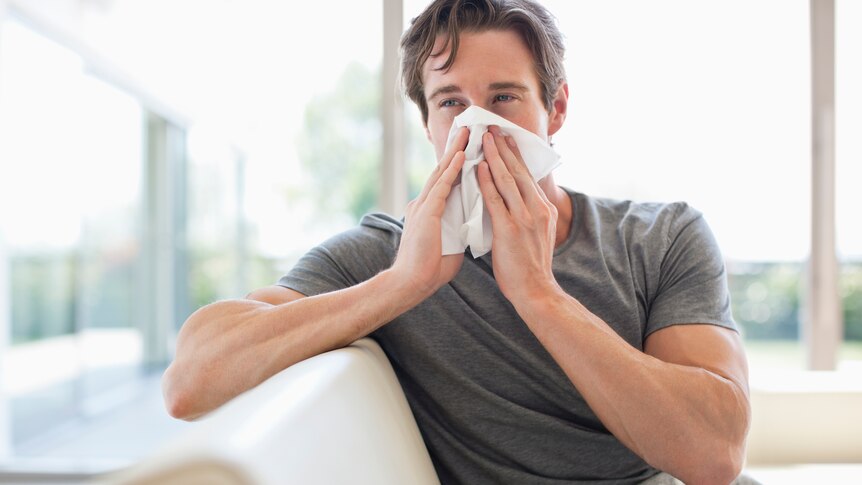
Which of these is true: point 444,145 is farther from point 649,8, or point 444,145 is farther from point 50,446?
point 50,446

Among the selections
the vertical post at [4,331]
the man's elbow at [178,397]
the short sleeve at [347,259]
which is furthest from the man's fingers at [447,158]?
the vertical post at [4,331]

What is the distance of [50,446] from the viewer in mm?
3164

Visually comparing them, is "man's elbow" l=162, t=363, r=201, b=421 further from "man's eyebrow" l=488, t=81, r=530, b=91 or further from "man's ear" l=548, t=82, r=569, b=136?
"man's ear" l=548, t=82, r=569, b=136

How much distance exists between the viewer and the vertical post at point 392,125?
2730 millimetres

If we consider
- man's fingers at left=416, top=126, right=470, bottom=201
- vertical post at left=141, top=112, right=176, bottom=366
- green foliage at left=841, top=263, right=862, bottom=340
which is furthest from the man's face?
vertical post at left=141, top=112, right=176, bottom=366

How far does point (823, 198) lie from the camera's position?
2738mm

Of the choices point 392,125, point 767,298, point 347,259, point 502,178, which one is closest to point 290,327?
point 347,259

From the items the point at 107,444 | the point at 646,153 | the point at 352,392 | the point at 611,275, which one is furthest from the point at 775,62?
the point at 107,444

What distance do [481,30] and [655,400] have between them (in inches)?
28.1

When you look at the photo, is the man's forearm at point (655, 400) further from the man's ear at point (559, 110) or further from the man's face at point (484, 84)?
the man's ear at point (559, 110)

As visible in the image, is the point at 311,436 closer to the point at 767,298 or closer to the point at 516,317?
the point at 516,317

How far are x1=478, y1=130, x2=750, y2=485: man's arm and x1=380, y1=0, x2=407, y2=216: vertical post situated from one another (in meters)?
1.69

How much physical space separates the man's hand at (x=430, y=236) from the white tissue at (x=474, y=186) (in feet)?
0.06

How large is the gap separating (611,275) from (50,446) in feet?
9.73
